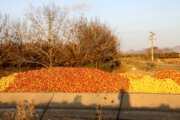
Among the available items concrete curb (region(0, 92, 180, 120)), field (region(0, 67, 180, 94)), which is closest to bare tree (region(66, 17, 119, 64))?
field (region(0, 67, 180, 94))

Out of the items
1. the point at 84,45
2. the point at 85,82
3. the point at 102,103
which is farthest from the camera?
the point at 84,45

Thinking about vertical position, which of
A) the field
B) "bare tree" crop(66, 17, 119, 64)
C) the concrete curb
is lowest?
the concrete curb

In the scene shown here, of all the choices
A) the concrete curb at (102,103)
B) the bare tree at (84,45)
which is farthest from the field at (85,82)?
the bare tree at (84,45)

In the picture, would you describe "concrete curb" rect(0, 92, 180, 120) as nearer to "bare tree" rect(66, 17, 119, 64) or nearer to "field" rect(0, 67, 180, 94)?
"field" rect(0, 67, 180, 94)

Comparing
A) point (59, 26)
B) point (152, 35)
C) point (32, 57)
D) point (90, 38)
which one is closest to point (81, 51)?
point (90, 38)

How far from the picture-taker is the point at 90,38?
1408 cm

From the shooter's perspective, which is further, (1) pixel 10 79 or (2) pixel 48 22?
(2) pixel 48 22

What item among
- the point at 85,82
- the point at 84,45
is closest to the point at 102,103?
the point at 85,82

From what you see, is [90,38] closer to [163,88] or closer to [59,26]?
[59,26]

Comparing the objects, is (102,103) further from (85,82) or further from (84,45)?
(84,45)

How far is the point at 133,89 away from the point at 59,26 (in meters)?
7.41

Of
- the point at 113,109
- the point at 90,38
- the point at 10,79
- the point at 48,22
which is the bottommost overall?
the point at 113,109

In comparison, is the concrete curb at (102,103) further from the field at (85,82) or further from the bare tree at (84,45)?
the bare tree at (84,45)

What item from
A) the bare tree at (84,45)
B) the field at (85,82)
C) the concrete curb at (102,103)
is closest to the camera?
the concrete curb at (102,103)
